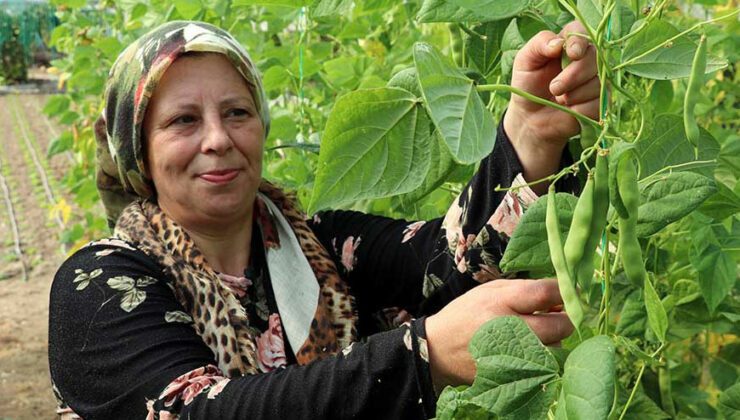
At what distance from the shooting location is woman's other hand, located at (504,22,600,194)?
3.62ft

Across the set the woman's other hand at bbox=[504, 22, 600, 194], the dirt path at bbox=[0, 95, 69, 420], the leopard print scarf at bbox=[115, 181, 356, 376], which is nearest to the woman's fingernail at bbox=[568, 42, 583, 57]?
the woman's other hand at bbox=[504, 22, 600, 194]

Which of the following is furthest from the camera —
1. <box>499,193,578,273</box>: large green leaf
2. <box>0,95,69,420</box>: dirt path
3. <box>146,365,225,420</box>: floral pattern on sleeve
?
<box>0,95,69,420</box>: dirt path

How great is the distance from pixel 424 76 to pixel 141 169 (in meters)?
1.05

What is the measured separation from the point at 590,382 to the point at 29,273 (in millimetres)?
6343

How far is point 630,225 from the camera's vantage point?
0.96 m

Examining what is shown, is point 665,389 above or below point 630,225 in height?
below

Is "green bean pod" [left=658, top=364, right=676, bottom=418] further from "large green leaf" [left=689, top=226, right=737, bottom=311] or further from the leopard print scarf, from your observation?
the leopard print scarf

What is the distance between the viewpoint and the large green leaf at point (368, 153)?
99 cm

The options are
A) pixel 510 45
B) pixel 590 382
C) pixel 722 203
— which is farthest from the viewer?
pixel 722 203

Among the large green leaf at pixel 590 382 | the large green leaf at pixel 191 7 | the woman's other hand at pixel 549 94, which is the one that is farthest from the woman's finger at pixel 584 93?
the large green leaf at pixel 191 7

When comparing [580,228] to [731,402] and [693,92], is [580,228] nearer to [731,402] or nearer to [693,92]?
[693,92]

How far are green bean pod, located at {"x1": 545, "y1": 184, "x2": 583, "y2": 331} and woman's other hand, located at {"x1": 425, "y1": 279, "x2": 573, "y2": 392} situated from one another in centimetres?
12

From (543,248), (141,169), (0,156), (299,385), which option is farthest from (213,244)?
(0,156)

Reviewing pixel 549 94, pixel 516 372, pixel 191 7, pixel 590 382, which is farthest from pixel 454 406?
pixel 191 7
